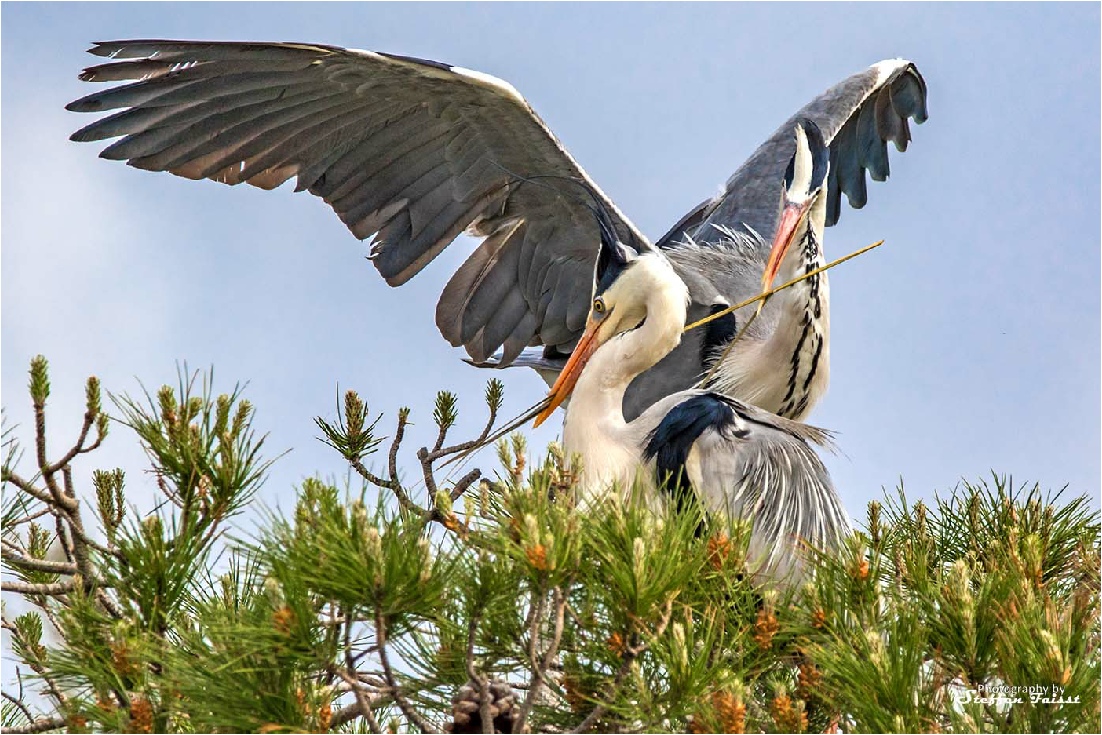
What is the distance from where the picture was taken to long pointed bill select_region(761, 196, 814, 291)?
4.05 m

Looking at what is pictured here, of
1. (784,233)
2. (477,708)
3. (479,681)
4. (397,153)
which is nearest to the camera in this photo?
(479,681)

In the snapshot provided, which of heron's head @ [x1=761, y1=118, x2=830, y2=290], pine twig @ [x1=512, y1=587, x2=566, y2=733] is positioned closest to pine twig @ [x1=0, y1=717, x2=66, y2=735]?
pine twig @ [x1=512, y1=587, x2=566, y2=733]

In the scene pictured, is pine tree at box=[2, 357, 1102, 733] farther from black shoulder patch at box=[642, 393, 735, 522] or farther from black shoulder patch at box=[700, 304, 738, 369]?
black shoulder patch at box=[700, 304, 738, 369]

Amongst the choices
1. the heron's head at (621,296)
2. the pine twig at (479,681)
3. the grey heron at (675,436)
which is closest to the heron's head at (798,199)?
the heron's head at (621,296)

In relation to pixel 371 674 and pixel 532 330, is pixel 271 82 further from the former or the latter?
pixel 371 674

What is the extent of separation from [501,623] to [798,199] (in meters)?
2.48

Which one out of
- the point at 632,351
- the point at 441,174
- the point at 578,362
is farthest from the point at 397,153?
the point at 632,351

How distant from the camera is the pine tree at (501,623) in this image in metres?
1.82

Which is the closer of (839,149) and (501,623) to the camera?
(501,623)

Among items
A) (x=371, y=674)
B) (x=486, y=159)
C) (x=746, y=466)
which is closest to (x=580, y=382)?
(x=746, y=466)

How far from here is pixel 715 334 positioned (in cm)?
444

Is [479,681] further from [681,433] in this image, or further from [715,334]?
[715,334]

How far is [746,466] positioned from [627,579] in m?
1.34

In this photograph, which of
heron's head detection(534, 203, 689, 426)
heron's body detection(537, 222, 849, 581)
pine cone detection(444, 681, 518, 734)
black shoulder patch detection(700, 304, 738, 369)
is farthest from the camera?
black shoulder patch detection(700, 304, 738, 369)
